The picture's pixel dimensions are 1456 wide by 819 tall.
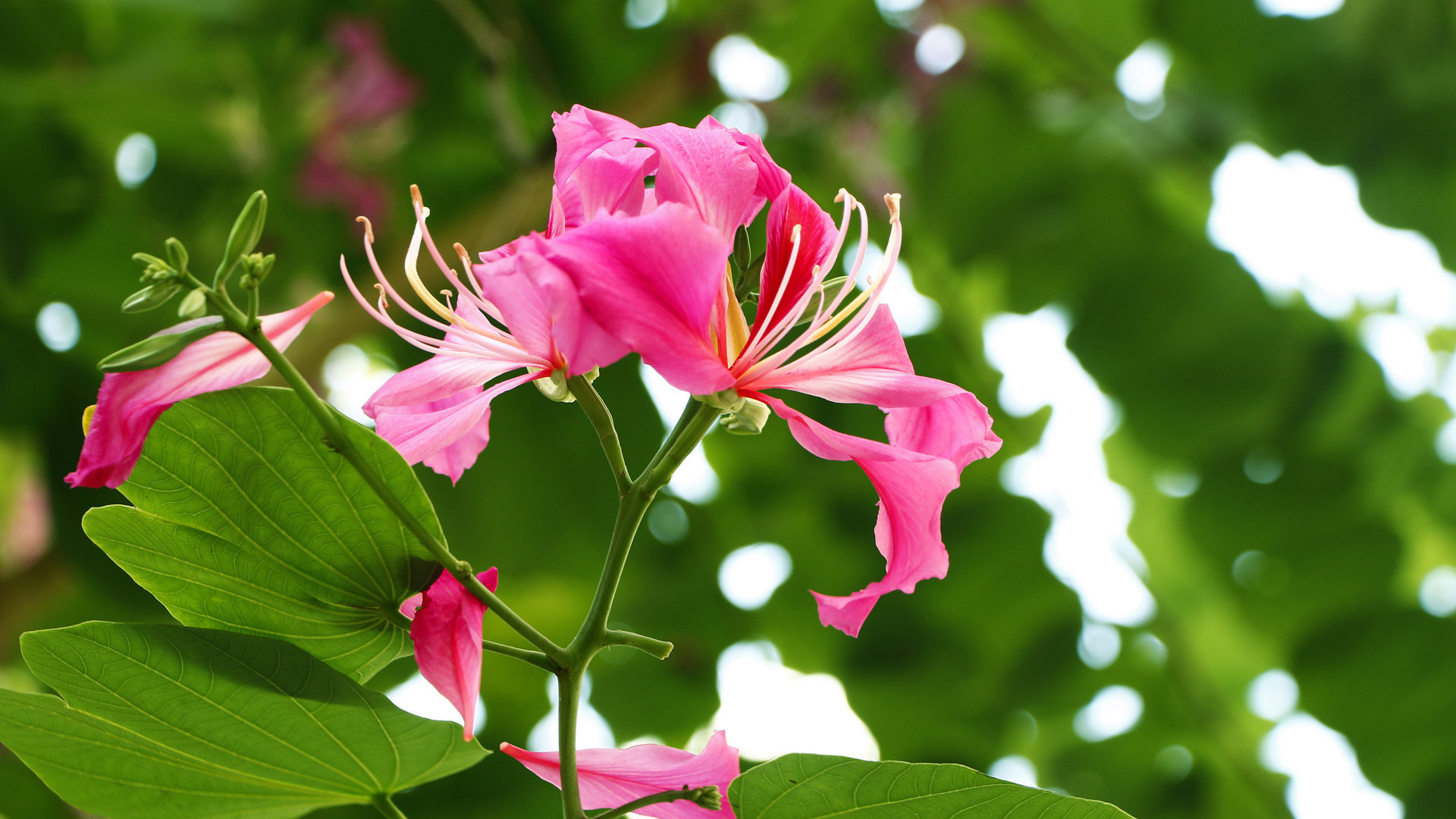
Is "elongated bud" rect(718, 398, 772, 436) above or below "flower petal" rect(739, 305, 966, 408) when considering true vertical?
below

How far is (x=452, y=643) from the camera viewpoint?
0.30m

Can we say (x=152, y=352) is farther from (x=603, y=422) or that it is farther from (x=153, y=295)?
(x=603, y=422)

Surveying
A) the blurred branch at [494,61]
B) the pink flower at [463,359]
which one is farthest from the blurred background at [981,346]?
the pink flower at [463,359]

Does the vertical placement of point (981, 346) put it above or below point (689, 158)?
above

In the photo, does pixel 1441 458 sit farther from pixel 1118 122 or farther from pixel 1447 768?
pixel 1118 122

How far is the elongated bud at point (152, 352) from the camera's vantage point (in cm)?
26

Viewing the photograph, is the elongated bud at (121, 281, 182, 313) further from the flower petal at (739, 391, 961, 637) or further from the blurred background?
the blurred background

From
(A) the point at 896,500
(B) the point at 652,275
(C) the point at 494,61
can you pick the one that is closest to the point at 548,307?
(B) the point at 652,275

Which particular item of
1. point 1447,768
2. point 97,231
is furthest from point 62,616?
point 1447,768

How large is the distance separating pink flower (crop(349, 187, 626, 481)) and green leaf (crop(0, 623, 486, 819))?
81mm

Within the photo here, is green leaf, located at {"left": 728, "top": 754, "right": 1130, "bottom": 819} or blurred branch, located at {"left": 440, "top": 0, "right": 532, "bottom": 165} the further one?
blurred branch, located at {"left": 440, "top": 0, "right": 532, "bottom": 165}

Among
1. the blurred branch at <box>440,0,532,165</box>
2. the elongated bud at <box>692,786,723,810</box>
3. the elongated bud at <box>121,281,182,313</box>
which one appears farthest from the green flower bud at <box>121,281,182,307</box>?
the blurred branch at <box>440,0,532,165</box>

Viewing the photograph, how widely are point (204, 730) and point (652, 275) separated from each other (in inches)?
7.4

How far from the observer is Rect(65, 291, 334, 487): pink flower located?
272 mm
